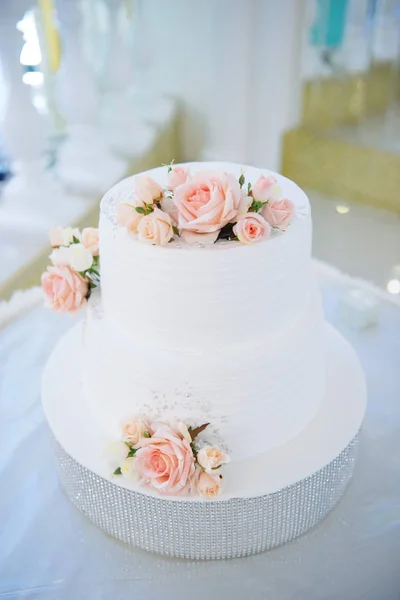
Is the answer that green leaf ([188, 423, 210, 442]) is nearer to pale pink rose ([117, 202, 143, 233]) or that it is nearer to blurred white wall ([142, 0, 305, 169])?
pale pink rose ([117, 202, 143, 233])

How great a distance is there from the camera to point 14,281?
220 cm

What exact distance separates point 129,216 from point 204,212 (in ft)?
0.49

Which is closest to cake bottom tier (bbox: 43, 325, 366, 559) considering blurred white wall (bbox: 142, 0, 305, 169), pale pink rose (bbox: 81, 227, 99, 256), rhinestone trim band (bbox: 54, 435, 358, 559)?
rhinestone trim band (bbox: 54, 435, 358, 559)

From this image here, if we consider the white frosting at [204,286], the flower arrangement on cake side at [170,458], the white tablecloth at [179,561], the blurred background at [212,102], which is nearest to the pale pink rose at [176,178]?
the white frosting at [204,286]

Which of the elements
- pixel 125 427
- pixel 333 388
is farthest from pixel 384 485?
pixel 125 427

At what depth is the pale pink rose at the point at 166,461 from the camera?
3.49 feet

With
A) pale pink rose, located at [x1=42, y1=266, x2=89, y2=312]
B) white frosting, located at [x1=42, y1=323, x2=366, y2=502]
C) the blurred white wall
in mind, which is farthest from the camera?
the blurred white wall

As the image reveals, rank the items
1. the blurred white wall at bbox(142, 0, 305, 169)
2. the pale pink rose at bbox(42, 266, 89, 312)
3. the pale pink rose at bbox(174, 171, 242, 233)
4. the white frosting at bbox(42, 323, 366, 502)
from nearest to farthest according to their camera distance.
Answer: the pale pink rose at bbox(174, 171, 242, 233)
the white frosting at bbox(42, 323, 366, 502)
the pale pink rose at bbox(42, 266, 89, 312)
the blurred white wall at bbox(142, 0, 305, 169)

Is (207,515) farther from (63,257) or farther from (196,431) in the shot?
(63,257)

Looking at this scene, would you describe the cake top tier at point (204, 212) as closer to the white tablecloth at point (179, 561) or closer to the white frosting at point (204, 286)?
the white frosting at point (204, 286)

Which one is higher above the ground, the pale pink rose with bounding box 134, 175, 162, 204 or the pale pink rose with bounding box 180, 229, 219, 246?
the pale pink rose with bounding box 134, 175, 162, 204

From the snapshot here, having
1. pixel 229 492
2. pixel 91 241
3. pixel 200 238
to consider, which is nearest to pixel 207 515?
pixel 229 492

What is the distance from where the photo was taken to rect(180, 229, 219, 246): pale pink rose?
105 centimetres

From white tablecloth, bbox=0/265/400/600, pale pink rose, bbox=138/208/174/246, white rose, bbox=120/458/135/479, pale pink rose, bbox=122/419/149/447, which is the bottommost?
white tablecloth, bbox=0/265/400/600
